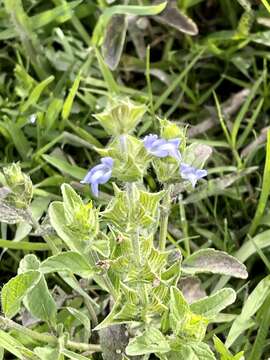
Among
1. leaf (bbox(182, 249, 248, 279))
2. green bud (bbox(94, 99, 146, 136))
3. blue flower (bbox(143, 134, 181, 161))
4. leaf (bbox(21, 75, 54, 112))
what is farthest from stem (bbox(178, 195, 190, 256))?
green bud (bbox(94, 99, 146, 136))

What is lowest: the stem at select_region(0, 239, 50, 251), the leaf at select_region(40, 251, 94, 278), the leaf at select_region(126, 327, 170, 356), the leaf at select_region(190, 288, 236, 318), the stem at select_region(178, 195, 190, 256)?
the stem at select_region(178, 195, 190, 256)

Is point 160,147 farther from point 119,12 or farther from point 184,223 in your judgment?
point 119,12

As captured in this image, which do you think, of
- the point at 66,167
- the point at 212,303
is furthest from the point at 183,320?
the point at 66,167

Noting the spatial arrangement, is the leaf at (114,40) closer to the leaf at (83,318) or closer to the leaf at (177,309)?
the leaf at (83,318)

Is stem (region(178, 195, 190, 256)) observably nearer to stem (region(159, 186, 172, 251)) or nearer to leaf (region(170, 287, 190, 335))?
stem (region(159, 186, 172, 251))

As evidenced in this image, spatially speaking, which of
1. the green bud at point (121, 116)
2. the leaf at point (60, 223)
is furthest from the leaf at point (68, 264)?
the green bud at point (121, 116)

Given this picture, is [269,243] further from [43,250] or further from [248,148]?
[43,250]

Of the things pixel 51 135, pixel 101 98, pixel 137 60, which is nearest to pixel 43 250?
pixel 51 135

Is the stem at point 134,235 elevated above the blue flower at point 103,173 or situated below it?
below
